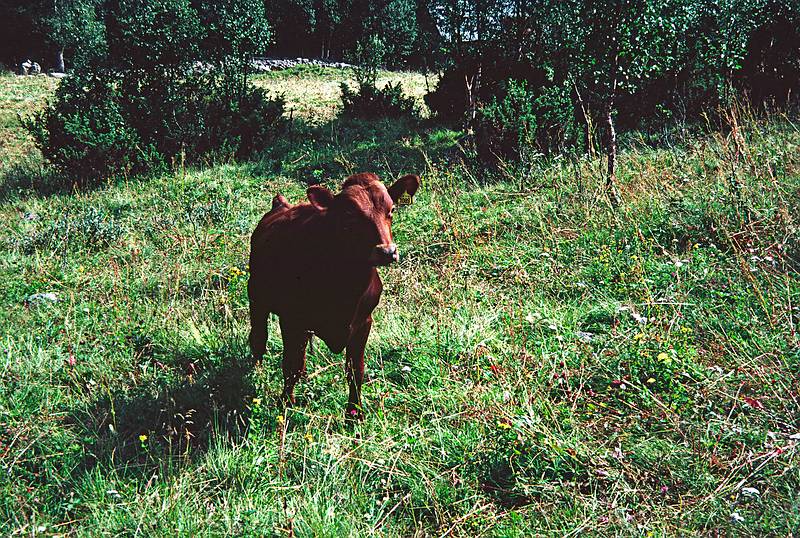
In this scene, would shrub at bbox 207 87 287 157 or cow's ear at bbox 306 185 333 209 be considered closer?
cow's ear at bbox 306 185 333 209

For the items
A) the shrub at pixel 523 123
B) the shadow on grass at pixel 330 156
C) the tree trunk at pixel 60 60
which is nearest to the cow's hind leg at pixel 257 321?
the shadow on grass at pixel 330 156

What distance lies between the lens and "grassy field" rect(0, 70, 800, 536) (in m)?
2.80

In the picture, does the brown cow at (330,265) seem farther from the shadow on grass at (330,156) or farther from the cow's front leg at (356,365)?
the shadow on grass at (330,156)

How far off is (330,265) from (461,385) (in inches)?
51.4

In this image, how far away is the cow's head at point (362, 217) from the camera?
9.82ft

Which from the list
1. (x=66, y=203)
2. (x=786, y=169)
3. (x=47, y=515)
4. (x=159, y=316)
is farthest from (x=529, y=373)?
(x=66, y=203)

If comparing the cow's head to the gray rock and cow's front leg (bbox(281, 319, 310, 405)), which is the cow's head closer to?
cow's front leg (bbox(281, 319, 310, 405))

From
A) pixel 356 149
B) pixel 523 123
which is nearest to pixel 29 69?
pixel 356 149

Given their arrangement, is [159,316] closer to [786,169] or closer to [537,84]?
[786,169]

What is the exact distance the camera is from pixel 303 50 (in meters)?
44.7

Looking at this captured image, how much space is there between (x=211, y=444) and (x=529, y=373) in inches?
86.0

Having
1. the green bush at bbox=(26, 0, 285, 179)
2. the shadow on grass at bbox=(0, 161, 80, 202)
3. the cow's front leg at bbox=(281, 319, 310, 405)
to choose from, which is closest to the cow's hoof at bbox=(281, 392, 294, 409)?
the cow's front leg at bbox=(281, 319, 310, 405)

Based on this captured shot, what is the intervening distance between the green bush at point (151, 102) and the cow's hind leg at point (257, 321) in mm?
8099

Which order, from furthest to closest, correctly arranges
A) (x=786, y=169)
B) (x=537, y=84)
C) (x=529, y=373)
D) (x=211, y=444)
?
(x=537, y=84) → (x=786, y=169) → (x=529, y=373) → (x=211, y=444)
